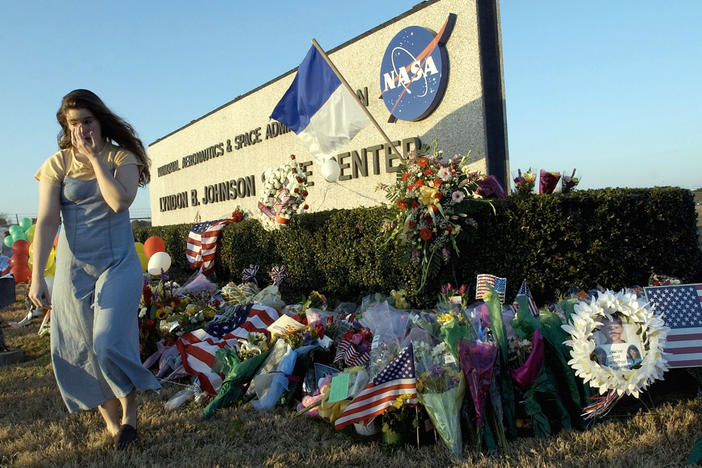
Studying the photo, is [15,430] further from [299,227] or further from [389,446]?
[299,227]

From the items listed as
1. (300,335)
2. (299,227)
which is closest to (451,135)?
(299,227)

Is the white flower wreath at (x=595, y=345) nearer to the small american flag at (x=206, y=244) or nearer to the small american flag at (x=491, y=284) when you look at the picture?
the small american flag at (x=491, y=284)

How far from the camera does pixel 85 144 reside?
2.75 meters

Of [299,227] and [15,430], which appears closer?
[15,430]

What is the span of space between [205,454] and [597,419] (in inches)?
79.7

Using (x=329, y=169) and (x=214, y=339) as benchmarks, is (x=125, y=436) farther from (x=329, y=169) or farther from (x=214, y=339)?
(x=329, y=169)

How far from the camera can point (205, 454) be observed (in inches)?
105

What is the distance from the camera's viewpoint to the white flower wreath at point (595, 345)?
7.98 feet

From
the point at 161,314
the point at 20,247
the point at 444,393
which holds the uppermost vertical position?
the point at 20,247

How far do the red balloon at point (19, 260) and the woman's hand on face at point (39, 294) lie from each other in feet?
25.2

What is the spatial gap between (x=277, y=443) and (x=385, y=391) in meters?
0.68

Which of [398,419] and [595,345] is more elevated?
[595,345]

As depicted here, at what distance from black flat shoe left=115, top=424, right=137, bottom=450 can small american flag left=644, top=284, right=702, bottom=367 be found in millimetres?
2802

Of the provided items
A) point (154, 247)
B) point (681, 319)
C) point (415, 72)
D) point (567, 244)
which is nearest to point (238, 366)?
point (681, 319)
